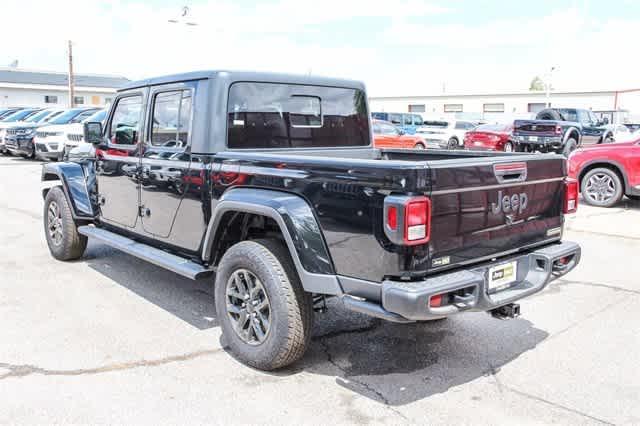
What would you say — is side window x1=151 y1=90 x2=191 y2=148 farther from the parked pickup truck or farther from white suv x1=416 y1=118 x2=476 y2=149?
white suv x1=416 y1=118 x2=476 y2=149

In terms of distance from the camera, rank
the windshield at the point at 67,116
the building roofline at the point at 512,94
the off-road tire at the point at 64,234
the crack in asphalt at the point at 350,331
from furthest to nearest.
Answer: the building roofline at the point at 512,94
the windshield at the point at 67,116
the off-road tire at the point at 64,234
the crack in asphalt at the point at 350,331

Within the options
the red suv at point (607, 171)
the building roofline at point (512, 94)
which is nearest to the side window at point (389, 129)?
the red suv at point (607, 171)

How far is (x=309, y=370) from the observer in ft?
13.1

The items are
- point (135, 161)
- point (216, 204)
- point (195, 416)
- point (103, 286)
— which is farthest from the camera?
point (103, 286)

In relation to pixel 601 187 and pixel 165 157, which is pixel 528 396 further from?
pixel 601 187

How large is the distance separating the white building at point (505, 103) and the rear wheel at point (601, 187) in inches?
1228

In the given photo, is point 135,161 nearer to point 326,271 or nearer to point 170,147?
point 170,147

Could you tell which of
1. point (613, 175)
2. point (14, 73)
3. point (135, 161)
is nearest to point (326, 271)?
point (135, 161)

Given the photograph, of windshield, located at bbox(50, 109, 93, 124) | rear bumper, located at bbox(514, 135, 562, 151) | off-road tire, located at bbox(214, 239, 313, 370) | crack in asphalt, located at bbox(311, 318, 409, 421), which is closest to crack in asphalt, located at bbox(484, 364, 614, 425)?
crack in asphalt, located at bbox(311, 318, 409, 421)

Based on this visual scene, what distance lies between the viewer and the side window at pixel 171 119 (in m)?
4.65

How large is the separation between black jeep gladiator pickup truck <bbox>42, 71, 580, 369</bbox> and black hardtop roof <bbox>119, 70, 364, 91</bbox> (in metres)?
Answer: 0.02

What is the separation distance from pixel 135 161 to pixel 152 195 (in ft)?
1.41

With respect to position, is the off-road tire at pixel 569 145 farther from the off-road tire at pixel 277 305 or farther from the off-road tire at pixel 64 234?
the off-road tire at pixel 277 305

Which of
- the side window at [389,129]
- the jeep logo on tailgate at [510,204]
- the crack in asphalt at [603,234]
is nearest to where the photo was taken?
the jeep logo on tailgate at [510,204]
